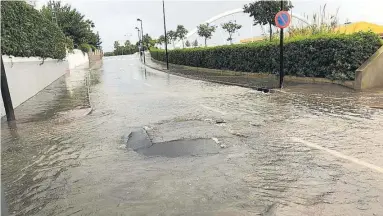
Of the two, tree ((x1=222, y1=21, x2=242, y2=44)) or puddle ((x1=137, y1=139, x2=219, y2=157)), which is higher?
tree ((x1=222, y1=21, x2=242, y2=44))

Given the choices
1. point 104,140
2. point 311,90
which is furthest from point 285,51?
point 104,140

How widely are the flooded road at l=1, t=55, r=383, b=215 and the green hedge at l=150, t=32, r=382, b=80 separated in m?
3.98

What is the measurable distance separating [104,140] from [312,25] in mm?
14361

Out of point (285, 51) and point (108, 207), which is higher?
point (285, 51)

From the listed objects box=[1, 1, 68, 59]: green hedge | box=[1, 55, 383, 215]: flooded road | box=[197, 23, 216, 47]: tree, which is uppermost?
box=[197, 23, 216, 47]: tree

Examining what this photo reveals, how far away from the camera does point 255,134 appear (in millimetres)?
6902

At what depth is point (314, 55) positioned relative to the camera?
1523 centimetres

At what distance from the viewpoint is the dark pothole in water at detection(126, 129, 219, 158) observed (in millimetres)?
5820

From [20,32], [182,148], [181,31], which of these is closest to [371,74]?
[182,148]

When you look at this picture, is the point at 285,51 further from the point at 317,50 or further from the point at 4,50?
the point at 4,50

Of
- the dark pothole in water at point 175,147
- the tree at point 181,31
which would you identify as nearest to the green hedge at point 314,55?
the dark pothole in water at point 175,147

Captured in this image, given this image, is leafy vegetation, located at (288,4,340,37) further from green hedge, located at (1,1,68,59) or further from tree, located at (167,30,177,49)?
tree, located at (167,30,177,49)

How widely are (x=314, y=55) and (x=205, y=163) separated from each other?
11.7 meters

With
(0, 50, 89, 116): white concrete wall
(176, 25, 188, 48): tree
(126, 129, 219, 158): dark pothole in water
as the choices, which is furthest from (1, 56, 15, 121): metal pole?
(176, 25, 188, 48): tree
